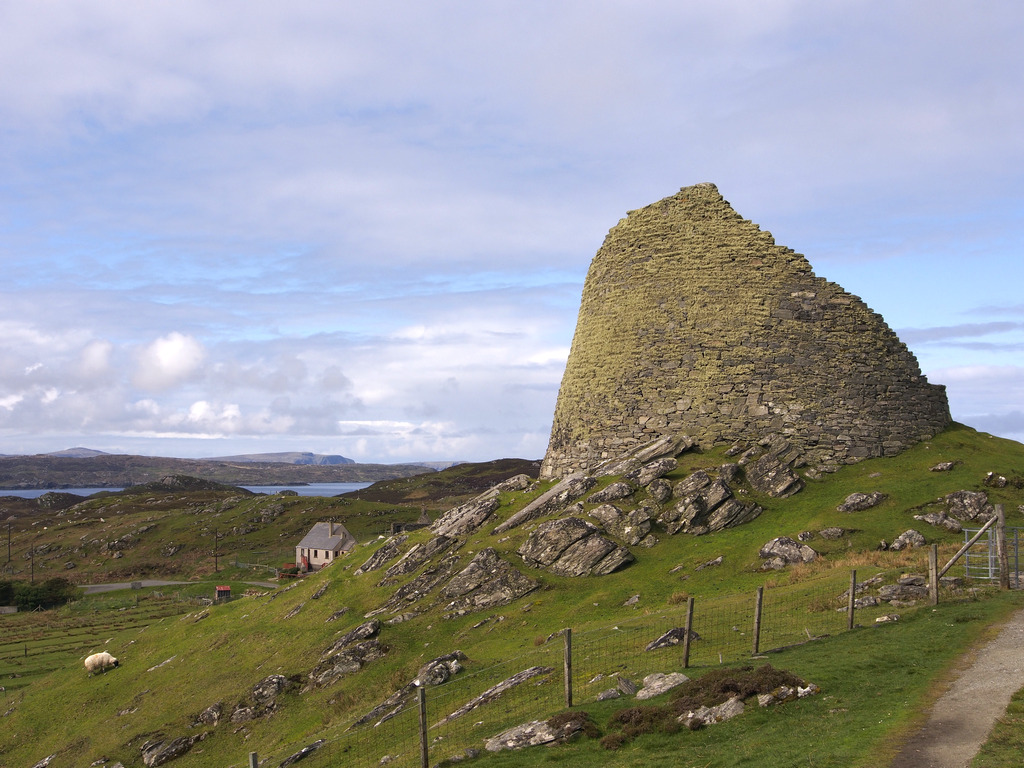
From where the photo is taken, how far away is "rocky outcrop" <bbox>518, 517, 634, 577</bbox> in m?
26.6

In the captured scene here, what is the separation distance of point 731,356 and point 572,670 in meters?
19.3

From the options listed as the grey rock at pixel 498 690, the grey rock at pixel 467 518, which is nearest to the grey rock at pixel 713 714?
the grey rock at pixel 498 690

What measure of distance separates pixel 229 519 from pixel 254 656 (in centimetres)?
9644

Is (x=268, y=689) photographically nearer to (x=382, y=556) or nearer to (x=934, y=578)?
(x=382, y=556)

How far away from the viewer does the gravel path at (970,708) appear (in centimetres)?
1025

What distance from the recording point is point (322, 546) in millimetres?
70750

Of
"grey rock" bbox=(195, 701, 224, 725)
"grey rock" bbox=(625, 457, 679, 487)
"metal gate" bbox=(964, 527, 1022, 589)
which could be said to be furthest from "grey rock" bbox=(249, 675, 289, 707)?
"metal gate" bbox=(964, 527, 1022, 589)

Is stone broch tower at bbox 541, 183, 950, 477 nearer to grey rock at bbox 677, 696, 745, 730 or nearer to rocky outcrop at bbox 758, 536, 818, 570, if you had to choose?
rocky outcrop at bbox 758, 536, 818, 570

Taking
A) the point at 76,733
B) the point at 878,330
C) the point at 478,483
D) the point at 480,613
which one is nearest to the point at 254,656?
the point at 76,733

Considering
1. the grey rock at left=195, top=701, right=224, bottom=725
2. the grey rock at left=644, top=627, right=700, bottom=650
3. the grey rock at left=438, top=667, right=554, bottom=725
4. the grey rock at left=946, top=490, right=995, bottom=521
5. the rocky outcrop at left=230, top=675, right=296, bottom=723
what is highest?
the grey rock at left=946, top=490, right=995, bottom=521

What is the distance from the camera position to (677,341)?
3428cm

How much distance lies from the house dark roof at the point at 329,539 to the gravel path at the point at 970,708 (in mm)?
60841

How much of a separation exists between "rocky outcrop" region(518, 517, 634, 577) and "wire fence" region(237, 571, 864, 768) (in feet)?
15.1

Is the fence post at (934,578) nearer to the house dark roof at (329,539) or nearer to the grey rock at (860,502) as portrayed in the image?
the grey rock at (860,502)
